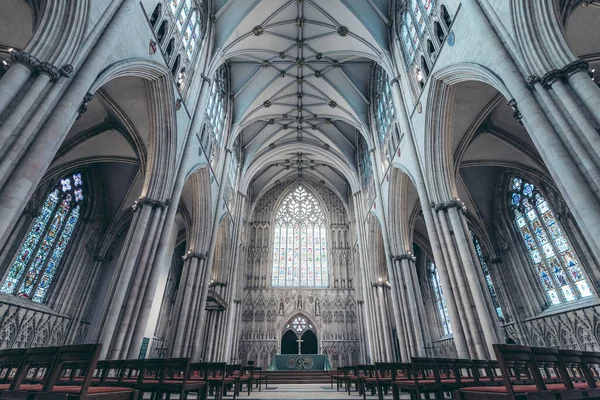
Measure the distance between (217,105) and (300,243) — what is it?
1370 centimetres

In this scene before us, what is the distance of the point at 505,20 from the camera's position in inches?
265

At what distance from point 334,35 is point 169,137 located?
10362 mm

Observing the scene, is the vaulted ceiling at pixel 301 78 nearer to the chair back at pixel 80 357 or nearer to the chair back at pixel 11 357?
the chair back at pixel 11 357

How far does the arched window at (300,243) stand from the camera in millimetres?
24359

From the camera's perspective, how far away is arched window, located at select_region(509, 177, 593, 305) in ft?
39.6

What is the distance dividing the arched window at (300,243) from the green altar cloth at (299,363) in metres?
6.44

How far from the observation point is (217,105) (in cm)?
1623

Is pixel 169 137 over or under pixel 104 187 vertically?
under

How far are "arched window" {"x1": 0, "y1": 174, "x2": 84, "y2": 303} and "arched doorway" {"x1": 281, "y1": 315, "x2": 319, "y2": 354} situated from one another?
1480cm

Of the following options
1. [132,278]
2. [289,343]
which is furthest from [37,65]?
[289,343]

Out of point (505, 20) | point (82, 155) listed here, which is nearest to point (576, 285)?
point (505, 20)

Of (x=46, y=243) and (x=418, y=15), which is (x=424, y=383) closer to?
(x=418, y=15)

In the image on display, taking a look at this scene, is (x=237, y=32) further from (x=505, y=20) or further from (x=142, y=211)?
(x=505, y=20)

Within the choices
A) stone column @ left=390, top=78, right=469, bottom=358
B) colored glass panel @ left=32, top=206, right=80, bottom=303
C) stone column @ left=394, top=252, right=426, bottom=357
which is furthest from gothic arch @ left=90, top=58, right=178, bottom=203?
stone column @ left=394, top=252, right=426, bottom=357
